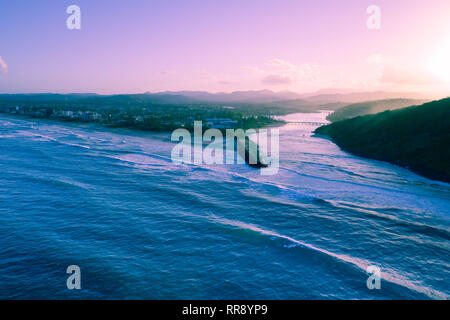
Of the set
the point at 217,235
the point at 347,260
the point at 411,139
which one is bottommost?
the point at 347,260

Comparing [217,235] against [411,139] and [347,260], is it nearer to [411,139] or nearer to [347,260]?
[347,260]

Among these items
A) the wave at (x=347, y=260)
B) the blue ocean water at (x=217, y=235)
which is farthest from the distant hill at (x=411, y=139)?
the wave at (x=347, y=260)

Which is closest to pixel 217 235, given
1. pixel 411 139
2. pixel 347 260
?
pixel 347 260

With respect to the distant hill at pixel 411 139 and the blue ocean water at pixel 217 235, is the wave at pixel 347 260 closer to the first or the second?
the blue ocean water at pixel 217 235

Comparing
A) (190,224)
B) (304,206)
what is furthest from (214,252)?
(304,206)

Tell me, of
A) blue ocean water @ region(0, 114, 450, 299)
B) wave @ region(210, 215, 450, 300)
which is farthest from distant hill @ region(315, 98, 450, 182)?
wave @ region(210, 215, 450, 300)

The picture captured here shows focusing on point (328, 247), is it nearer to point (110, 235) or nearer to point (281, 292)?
point (281, 292)

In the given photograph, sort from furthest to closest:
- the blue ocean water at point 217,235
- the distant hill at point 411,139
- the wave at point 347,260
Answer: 1. the distant hill at point 411,139
2. the wave at point 347,260
3. the blue ocean water at point 217,235
